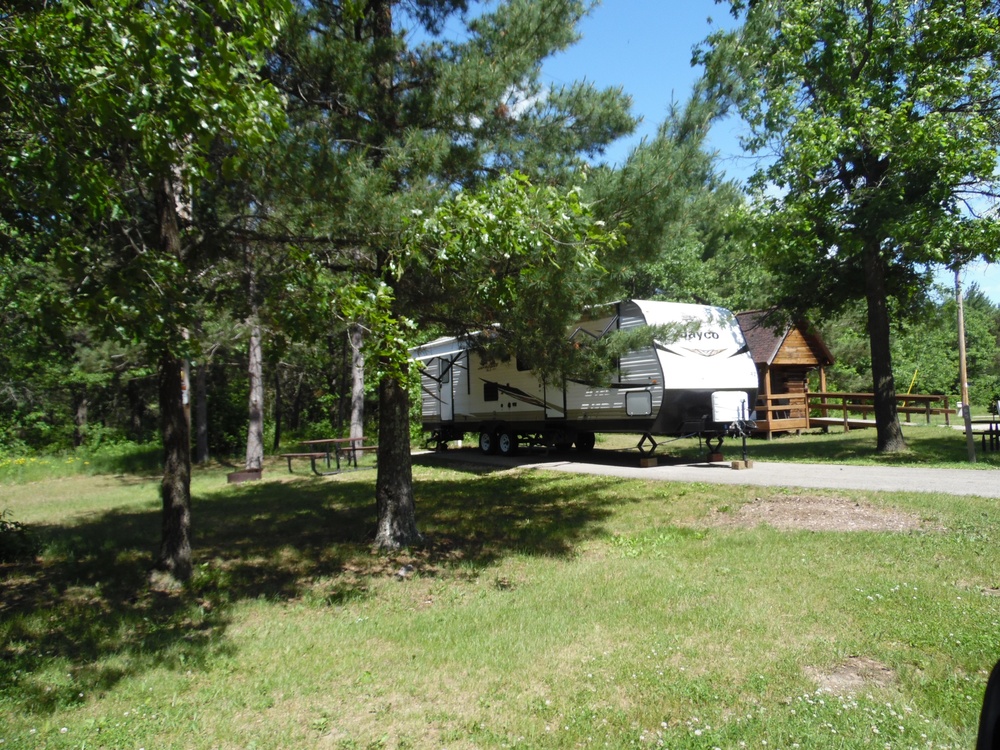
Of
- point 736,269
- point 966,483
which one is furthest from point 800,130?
point 736,269

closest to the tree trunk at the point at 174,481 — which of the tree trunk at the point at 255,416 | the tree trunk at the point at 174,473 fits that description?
the tree trunk at the point at 174,473

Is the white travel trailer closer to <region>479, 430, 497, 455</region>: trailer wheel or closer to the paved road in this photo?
<region>479, 430, 497, 455</region>: trailer wheel

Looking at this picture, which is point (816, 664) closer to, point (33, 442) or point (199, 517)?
point (199, 517)

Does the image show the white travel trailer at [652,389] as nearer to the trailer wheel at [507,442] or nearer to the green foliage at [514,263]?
the trailer wheel at [507,442]

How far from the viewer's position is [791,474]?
12.8 meters

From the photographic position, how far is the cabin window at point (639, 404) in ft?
49.2

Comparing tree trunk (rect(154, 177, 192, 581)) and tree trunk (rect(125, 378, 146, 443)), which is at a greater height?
tree trunk (rect(125, 378, 146, 443))

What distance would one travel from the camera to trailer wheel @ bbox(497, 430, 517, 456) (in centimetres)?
1931

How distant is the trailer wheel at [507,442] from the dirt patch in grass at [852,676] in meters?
14.7

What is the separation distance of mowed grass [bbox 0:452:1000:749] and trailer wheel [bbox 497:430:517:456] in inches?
381

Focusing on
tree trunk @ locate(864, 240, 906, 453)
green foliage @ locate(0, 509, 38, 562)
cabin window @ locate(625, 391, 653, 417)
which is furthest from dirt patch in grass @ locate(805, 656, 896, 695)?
tree trunk @ locate(864, 240, 906, 453)

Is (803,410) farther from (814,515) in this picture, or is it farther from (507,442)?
(814,515)

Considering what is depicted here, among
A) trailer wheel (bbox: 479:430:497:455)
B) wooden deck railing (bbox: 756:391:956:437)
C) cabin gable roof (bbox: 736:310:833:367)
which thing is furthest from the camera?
cabin gable roof (bbox: 736:310:833:367)

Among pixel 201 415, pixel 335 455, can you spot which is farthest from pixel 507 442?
pixel 201 415
